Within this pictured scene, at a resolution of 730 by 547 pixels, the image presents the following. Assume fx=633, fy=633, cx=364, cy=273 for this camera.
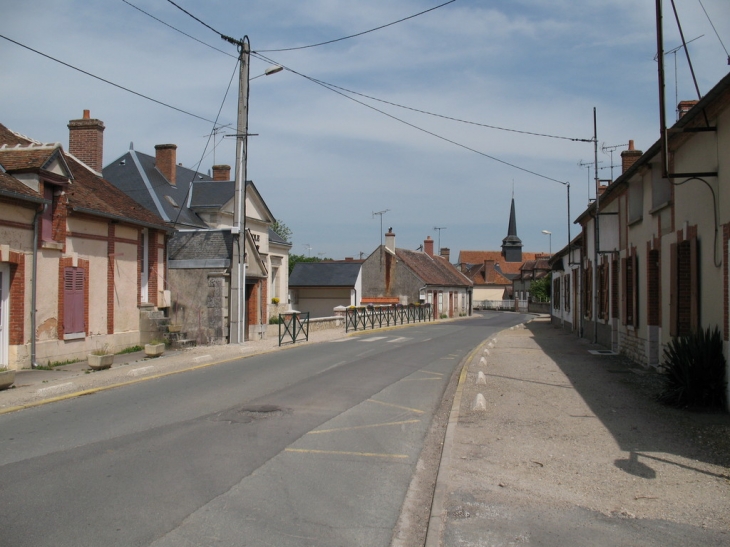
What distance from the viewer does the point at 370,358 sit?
16547 millimetres

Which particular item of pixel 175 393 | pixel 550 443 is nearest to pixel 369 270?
pixel 175 393

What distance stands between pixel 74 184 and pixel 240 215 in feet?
16.3

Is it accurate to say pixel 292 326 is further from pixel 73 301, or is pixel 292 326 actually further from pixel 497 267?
pixel 497 267

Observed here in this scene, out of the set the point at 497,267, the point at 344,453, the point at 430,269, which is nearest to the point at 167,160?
the point at 344,453

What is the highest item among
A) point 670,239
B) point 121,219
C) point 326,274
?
point 121,219

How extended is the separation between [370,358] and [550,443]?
9423mm

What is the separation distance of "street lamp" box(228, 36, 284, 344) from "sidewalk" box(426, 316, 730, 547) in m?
10.2

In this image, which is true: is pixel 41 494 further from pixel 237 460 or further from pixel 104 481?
pixel 237 460

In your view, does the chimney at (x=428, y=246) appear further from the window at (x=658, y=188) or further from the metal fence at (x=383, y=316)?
the window at (x=658, y=188)

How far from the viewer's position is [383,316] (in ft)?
112

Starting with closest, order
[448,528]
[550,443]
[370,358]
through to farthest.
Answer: [448,528] < [550,443] < [370,358]

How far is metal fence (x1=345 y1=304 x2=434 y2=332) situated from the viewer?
29.3 meters

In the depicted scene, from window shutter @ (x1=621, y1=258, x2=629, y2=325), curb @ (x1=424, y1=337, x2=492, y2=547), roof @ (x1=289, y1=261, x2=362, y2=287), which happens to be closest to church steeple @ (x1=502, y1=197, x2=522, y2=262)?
roof @ (x1=289, y1=261, x2=362, y2=287)

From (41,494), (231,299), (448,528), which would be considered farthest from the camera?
(231,299)
